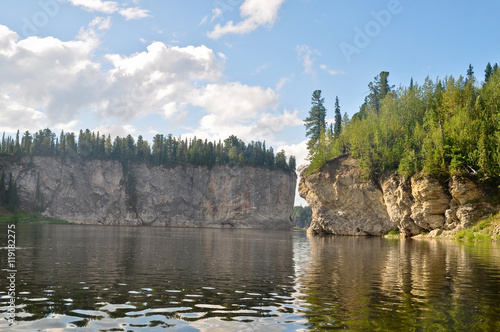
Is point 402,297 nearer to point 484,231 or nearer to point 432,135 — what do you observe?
point 484,231

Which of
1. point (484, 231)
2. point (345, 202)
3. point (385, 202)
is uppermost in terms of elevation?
point (385, 202)

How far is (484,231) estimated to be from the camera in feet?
193

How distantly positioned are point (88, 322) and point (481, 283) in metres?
18.1

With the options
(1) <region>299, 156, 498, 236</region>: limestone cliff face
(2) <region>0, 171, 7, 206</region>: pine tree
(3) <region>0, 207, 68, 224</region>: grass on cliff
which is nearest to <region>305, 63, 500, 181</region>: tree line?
(1) <region>299, 156, 498, 236</region>: limestone cliff face

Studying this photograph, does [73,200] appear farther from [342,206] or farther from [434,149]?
[434,149]

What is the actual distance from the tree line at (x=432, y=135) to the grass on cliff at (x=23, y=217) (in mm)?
110926

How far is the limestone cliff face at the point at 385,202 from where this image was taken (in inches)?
2594

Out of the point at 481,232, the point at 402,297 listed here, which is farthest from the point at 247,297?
the point at 481,232

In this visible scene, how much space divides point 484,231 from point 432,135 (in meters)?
21.0

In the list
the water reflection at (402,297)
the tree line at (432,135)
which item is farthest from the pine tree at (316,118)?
the water reflection at (402,297)

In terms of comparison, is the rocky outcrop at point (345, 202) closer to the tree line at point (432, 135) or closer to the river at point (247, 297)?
the tree line at point (432, 135)

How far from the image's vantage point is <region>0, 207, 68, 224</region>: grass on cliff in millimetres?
148550

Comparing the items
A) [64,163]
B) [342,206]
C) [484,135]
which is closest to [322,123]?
[342,206]

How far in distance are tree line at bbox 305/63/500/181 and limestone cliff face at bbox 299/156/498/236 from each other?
2.54 m
